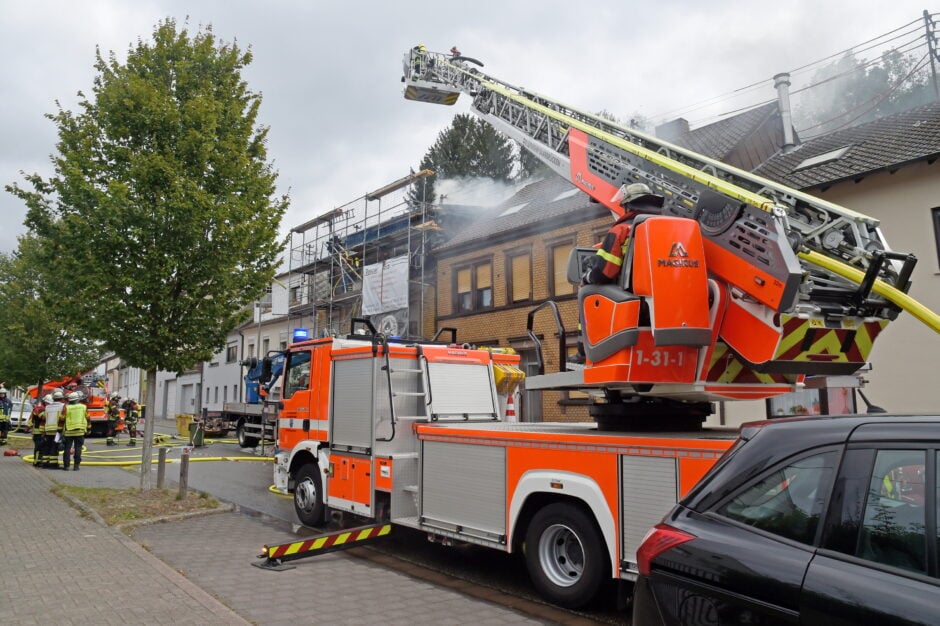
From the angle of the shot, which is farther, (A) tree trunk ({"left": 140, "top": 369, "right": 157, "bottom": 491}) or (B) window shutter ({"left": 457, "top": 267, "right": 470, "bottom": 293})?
(B) window shutter ({"left": 457, "top": 267, "right": 470, "bottom": 293})

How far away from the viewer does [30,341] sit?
22.5 m

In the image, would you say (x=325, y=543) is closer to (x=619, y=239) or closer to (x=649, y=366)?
(x=649, y=366)

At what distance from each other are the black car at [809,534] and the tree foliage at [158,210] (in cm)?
894

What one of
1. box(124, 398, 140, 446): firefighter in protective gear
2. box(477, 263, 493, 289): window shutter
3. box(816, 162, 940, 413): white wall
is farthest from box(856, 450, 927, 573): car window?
box(124, 398, 140, 446): firefighter in protective gear

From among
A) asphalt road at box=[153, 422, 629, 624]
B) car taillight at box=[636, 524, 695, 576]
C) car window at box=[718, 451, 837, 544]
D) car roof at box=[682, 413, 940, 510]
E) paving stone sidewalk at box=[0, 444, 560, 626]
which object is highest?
car roof at box=[682, 413, 940, 510]

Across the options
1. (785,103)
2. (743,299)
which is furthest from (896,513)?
(785,103)

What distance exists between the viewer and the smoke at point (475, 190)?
29.8 m

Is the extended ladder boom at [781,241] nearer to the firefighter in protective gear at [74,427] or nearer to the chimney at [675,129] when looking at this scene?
the firefighter in protective gear at [74,427]

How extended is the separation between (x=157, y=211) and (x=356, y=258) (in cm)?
1762

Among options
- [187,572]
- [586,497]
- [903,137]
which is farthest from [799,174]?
[187,572]

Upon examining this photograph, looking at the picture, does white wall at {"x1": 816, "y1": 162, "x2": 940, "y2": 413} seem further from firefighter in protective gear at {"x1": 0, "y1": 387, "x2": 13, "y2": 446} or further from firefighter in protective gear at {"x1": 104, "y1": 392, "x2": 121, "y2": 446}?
firefighter in protective gear at {"x1": 0, "y1": 387, "x2": 13, "y2": 446}

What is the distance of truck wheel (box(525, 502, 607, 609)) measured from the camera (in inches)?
206

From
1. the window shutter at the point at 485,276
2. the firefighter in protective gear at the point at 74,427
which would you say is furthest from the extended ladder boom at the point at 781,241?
the window shutter at the point at 485,276

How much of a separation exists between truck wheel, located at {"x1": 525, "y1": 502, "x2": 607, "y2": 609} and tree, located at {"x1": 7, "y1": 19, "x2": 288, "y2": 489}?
22.2 ft
